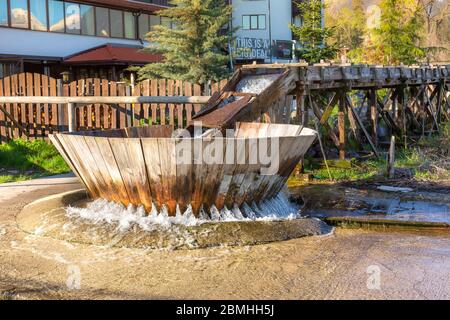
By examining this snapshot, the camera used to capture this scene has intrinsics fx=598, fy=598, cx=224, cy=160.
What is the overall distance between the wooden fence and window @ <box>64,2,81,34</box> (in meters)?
14.1

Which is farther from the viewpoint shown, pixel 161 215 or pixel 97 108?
pixel 97 108

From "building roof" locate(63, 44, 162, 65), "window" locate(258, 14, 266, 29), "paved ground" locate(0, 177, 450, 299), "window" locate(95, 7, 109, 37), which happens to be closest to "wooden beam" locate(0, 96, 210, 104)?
"paved ground" locate(0, 177, 450, 299)

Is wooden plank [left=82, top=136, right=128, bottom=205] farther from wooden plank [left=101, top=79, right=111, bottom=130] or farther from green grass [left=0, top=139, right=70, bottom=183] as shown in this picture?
wooden plank [left=101, top=79, right=111, bottom=130]

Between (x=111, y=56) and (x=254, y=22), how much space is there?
1995cm

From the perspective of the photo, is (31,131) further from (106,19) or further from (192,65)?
(106,19)

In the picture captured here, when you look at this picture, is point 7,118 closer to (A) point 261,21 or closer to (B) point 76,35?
(B) point 76,35

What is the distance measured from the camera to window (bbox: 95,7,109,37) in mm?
29609

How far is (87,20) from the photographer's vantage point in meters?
29.0

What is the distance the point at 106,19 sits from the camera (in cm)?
3012

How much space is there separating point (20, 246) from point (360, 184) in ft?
20.7

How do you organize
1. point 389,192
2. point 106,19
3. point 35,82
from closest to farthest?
point 389,192 < point 35,82 < point 106,19

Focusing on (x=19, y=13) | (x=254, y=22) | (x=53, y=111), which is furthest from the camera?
(x=254, y=22)

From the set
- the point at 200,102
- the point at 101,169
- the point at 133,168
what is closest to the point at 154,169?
the point at 133,168

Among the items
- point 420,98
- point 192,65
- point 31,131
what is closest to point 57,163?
point 31,131
